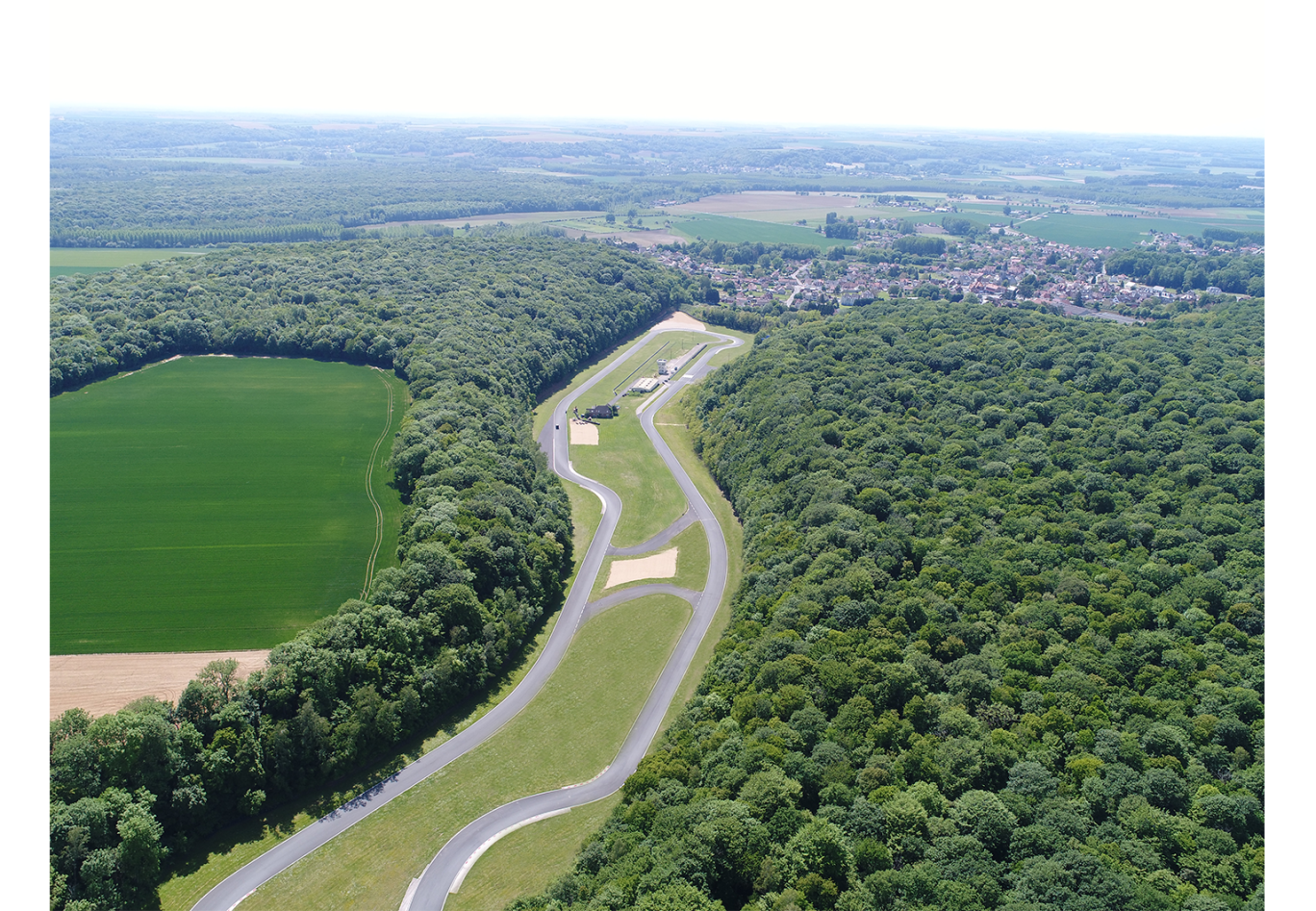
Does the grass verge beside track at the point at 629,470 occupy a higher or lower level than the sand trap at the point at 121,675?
higher

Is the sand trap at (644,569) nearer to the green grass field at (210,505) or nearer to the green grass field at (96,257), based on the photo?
the green grass field at (210,505)

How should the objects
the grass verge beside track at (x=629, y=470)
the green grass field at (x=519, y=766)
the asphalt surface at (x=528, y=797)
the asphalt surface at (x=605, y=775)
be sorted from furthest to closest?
the grass verge beside track at (x=629, y=470)
the asphalt surface at (x=605, y=775)
the asphalt surface at (x=528, y=797)
the green grass field at (x=519, y=766)

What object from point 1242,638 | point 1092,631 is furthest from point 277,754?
point 1242,638

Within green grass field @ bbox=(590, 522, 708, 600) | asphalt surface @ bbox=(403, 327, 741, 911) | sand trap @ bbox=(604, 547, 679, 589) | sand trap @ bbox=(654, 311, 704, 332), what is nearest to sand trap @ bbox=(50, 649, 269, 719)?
asphalt surface @ bbox=(403, 327, 741, 911)

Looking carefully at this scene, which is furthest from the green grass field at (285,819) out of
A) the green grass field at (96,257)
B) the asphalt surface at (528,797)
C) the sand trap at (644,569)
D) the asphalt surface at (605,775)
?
the green grass field at (96,257)

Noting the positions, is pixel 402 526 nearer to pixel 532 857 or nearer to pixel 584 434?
pixel 532 857

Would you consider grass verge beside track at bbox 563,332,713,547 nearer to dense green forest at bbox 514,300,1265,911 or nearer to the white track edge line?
dense green forest at bbox 514,300,1265,911

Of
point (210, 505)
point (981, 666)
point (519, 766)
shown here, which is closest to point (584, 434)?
point (210, 505)
